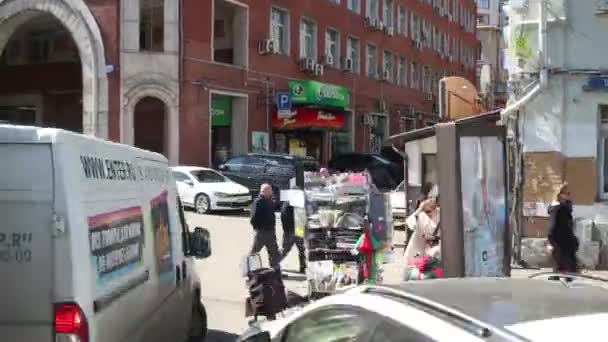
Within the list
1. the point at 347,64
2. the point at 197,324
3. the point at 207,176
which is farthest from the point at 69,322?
the point at 347,64

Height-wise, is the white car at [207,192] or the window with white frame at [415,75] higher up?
the window with white frame at [415,75]

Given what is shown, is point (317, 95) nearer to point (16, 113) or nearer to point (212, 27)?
point (212, 27)

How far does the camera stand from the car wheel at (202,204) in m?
23.4

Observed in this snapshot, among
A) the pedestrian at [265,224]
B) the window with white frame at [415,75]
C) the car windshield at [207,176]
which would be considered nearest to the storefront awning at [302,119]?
the car windshield at [207,176]

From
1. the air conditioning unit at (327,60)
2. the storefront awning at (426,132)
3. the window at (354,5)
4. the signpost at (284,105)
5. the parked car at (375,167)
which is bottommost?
the parked car at (375,167)

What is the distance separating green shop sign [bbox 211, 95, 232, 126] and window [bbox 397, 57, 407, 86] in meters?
20.4

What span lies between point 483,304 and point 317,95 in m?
31.4

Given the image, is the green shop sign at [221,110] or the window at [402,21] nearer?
the green shop sign at [221,110]

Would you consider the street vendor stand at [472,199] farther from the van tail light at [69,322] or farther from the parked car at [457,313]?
the van tail light at [69,322]

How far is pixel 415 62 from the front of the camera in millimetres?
54312

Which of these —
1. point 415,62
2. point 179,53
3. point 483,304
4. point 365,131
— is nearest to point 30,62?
point 179,53

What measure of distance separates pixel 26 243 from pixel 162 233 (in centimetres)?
225

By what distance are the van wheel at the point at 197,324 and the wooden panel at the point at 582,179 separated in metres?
8.00

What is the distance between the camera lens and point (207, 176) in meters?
24.5
